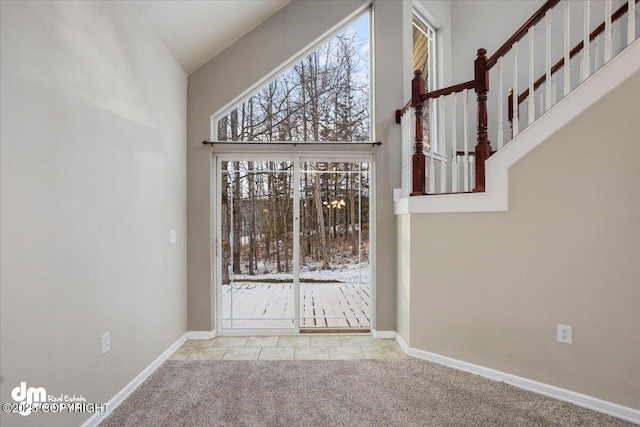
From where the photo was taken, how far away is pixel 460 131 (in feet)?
14.1

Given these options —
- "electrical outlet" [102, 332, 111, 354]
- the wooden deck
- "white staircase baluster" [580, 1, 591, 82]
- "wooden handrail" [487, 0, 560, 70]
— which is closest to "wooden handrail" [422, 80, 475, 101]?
"wooden handrail" [487, 0, 560, 70]

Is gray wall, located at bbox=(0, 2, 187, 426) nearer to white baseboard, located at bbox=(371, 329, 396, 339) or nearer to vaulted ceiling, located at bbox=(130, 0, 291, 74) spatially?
vaulted ceiling, located at bbox=(130, 0, 291, 74)

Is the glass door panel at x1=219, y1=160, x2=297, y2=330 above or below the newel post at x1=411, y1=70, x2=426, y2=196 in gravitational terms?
below

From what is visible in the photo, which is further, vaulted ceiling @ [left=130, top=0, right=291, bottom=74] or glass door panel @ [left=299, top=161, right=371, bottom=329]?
glass door panel @ [left=299, top=161, right=371, bottom=329]

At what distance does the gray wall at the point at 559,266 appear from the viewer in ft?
6.69

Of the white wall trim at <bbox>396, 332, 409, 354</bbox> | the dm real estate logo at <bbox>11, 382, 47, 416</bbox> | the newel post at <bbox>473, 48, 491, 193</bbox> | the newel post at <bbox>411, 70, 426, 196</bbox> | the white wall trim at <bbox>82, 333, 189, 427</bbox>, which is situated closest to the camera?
the dm real estate logo at <bbox>11, 382, 47, 416</bbox>

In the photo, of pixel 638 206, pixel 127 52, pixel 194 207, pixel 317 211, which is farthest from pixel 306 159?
pixel 638 206

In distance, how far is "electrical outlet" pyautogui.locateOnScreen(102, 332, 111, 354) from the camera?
6.88ft

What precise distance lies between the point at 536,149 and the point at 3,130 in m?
2.94

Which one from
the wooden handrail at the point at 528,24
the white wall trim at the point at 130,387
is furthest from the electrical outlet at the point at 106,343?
the wooden handrail at the point at 528,24

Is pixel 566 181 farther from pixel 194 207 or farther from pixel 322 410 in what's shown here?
pixel 194 207

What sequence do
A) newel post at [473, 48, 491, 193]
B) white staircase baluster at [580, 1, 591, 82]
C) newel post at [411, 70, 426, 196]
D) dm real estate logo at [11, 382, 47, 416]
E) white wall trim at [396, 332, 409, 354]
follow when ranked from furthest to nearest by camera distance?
white wall trim at [396, 332, 409, 354] < newel post at [411, 70, 426, 196] < newel post at [473, 48, 491, 193] < white staircase baluster at [580, 1, 591, 82] < dm real estate logo at [11, 382, 47, 416]

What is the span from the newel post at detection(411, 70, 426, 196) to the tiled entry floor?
1.48 m

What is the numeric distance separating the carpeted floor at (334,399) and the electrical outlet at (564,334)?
1.29 feet
